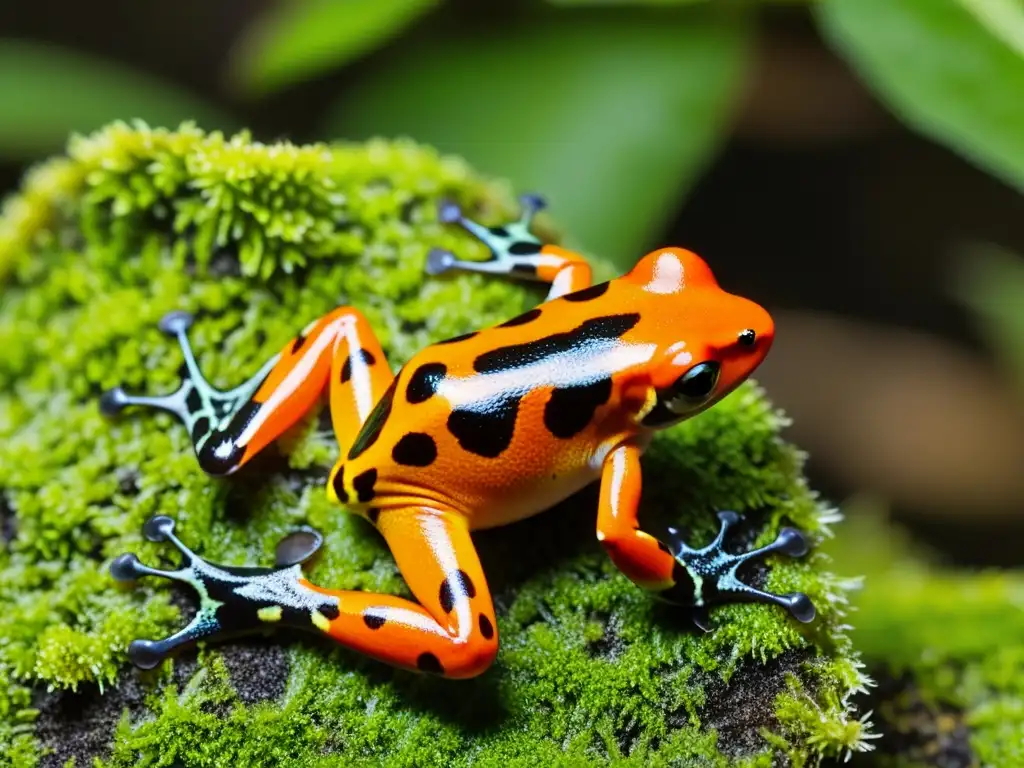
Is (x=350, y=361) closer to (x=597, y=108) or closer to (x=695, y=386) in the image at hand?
(x=695, y=386)

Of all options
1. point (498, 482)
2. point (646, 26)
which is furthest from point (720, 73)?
point (498, 482)

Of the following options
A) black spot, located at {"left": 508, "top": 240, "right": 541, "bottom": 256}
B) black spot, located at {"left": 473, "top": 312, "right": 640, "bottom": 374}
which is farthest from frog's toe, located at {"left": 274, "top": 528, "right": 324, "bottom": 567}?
black spot, located at {"left": 508, "top": 240, "right": 541, "bottom": 256}

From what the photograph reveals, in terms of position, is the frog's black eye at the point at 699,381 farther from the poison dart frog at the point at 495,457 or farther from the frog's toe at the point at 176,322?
the frog's toe at the point at 176,322

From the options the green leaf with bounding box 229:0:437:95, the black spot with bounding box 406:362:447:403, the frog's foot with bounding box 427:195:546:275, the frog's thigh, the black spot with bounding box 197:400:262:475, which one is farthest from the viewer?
the green leaf with bounding box 229:0:437:95

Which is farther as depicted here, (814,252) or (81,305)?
(814,252)

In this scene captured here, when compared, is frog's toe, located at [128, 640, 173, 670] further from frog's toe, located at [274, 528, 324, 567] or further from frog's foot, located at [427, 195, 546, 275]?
frog's foot, located at [427, 195, 546, 275]

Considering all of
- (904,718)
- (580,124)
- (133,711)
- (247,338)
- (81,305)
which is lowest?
(133,711)

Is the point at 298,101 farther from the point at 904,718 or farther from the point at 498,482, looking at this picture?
the point at 904,718
